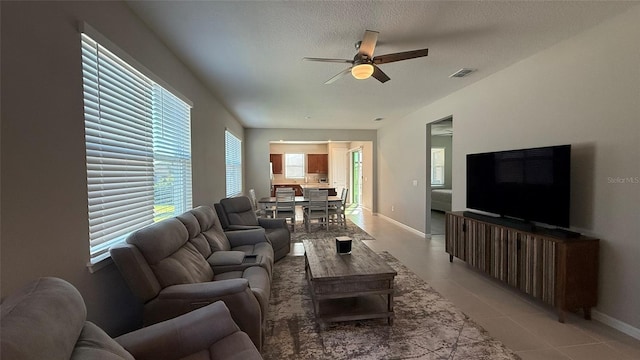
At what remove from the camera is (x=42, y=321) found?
0.90 metres

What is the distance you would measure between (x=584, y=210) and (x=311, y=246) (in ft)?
8.74

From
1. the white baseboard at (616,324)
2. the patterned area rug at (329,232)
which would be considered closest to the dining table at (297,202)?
the patterned area rug at (329,232)

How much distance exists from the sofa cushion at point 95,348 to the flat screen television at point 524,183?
131 inches

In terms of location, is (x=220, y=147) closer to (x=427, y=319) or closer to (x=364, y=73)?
(x=364, y=73)

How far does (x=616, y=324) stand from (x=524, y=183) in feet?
4.46

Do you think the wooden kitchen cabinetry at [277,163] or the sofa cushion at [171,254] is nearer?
the sofa cushion at [171,254]

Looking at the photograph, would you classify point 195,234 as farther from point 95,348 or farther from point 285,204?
point 285,204

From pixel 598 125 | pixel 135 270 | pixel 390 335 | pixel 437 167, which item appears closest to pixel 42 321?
pixel 135 270

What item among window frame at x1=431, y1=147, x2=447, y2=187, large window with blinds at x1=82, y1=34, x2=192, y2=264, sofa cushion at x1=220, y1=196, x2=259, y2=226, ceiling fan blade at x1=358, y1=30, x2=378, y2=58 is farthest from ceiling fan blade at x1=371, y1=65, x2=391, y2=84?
window frame at x1=431, y1=147, x2=447, y2=187

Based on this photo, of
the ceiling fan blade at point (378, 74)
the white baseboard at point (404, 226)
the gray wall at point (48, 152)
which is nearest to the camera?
the gray wall at point (48, 152)

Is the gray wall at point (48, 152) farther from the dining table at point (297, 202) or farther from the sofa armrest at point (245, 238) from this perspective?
the dining table at point (297, 202)

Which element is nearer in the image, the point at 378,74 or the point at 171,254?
the point at 171,254

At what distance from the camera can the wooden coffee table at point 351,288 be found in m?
2.37

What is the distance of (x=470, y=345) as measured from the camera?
214 cm
